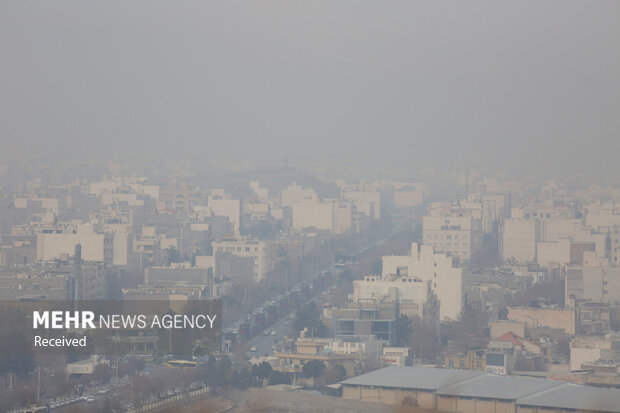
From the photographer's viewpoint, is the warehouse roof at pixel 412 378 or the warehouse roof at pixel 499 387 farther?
the warehouse roof at pixel 412 378

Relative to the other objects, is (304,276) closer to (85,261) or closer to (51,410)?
(85,261)

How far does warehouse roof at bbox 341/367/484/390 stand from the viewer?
7.67 m

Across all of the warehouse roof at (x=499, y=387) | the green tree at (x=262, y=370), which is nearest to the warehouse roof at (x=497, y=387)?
the warehouse roof at (x=499, y=387)

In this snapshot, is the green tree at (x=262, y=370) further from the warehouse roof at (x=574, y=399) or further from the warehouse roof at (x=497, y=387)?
the warehouse roof at (x=574, y=399)

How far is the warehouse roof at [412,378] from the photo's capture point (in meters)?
7.67

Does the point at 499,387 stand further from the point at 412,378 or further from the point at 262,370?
the point at 262,370

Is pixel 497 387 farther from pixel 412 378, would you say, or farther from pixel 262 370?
pixel 262 370

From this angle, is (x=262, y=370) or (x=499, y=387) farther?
(x=262, y=370)

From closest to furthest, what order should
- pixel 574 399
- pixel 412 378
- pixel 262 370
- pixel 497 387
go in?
pixel 574 399 → pixel 497 387 → pixel 412 378 → pixel 262 370

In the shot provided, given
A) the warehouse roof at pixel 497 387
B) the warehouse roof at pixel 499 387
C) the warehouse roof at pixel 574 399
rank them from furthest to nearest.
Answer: the warehouse roof at pixel 497 387, the warehouse roof at pixel 499 387, the warehouse roof at pixel 574 399

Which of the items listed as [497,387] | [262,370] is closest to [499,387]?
[497,387]

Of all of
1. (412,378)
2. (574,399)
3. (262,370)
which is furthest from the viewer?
(262,370)

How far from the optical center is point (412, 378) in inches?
312

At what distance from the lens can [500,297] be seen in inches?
554
